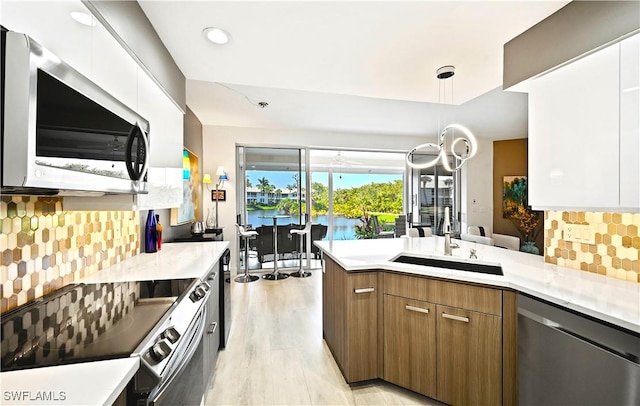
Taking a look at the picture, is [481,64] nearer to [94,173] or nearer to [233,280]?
[94,173]

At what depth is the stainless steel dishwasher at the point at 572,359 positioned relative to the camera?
104 centimetres

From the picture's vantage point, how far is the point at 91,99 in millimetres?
932

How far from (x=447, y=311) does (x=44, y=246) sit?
2088 millimetres

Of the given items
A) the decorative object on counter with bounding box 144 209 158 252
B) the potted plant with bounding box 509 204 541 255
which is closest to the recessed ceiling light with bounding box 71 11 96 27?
the decorative object on counter with bounding box 144 209 158 252

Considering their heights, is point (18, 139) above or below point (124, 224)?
above

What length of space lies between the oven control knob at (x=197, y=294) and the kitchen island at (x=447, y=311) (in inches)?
35.3

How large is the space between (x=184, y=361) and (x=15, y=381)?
528 mm

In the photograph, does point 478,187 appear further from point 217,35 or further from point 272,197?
point 217,35

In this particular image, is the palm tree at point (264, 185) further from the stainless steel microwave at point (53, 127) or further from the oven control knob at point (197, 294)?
the stainless steel microwave at point (53, 127)

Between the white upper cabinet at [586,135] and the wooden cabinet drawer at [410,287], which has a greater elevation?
the white upper cabinet at [586,135]

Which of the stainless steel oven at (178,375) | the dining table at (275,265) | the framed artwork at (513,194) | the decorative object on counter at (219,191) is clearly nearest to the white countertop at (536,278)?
the stainless steel oven at (178,375)

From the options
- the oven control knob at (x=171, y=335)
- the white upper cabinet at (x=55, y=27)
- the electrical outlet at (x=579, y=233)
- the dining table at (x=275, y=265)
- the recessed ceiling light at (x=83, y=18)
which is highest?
the recessed ceiling light at (x=83, y=18)

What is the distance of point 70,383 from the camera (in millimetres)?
640

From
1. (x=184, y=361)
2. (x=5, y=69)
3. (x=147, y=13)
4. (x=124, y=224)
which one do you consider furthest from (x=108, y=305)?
(x=147, y=13)
